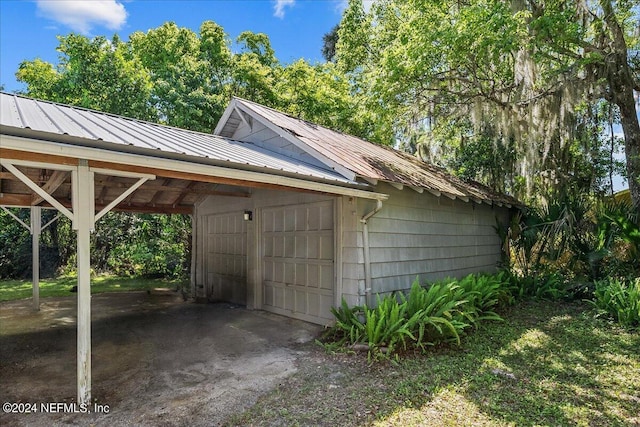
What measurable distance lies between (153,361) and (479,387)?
12.0 feet

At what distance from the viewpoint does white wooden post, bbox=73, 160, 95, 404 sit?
10.8 feet

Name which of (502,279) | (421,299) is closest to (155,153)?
(421,299)

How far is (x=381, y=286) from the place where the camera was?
19.2ft

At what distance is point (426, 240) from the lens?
6910mm

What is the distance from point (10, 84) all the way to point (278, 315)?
1675 cm

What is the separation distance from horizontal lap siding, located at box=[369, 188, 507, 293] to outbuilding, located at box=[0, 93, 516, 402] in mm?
27

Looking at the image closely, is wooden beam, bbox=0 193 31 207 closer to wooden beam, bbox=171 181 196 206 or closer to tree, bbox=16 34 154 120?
wooden beam, bbox=171 181 196 206

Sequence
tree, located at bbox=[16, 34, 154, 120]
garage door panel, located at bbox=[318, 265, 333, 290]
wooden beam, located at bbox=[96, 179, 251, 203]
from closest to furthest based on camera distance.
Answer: garage door panel, located at bbox=[318, 265, 333, 290]
wooden beam, located at bbox=[96, 179, 251, 203]
tree, located at bbox=[16, 34, 154, 120]

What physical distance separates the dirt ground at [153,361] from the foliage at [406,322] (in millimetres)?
618

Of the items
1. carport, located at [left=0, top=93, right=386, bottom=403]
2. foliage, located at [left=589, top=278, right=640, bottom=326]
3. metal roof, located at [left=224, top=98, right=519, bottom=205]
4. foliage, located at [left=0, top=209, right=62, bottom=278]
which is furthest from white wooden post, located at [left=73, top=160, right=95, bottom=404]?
foliage, located at [left=0, top=209, right=62, bottom=278]

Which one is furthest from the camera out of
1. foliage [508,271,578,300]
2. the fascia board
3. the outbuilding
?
foliage [508,271,578,300]

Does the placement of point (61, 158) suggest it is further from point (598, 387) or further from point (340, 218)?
point (598, 387)

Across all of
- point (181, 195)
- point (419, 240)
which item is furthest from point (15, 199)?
point (419, 240)

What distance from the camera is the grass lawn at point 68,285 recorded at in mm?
9664
